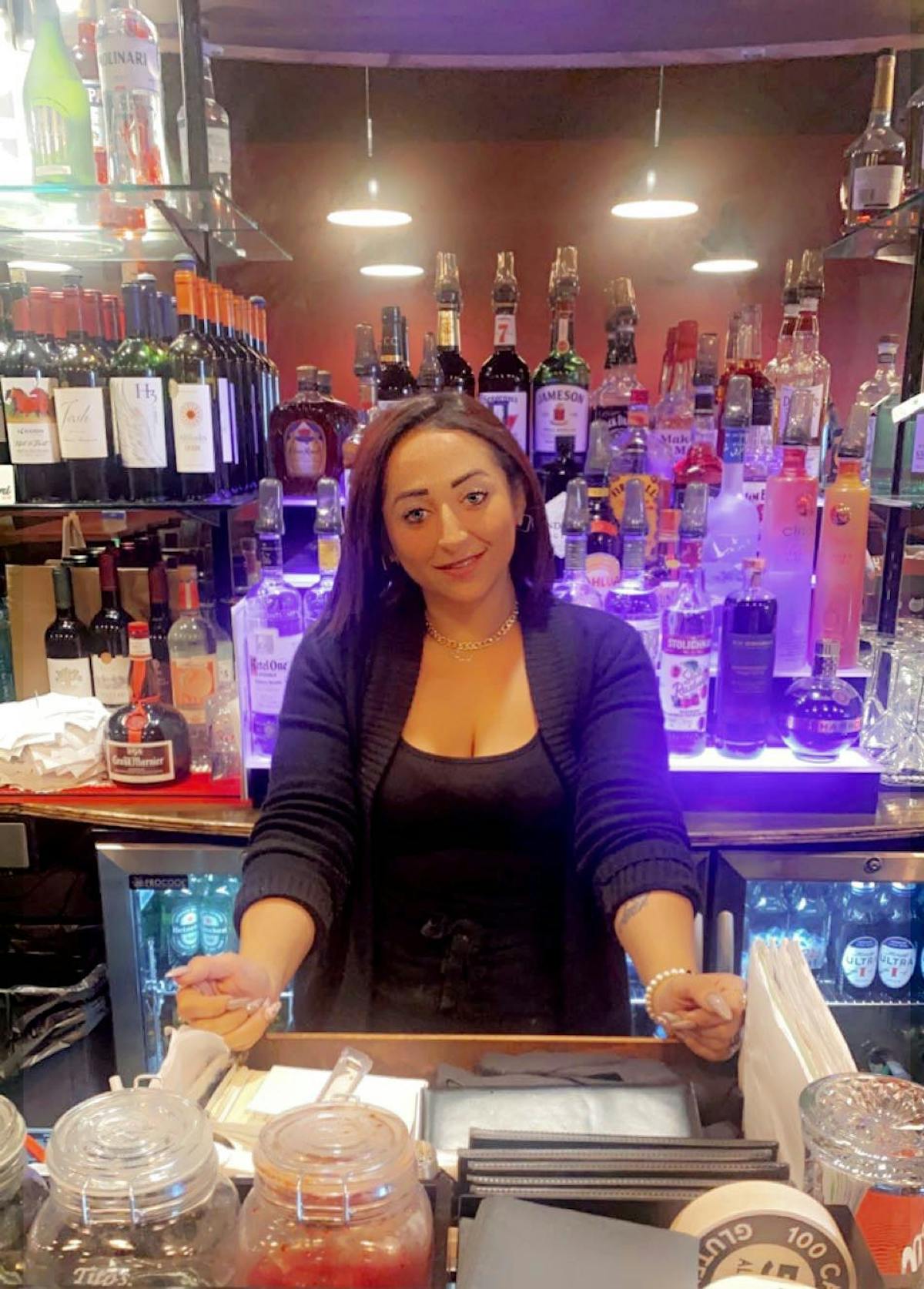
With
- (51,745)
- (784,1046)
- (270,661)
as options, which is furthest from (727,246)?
(784,1046)

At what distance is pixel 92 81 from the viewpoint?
6.95ft

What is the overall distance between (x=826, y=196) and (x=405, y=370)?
8.54ft

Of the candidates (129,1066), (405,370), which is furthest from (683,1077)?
(405,370)

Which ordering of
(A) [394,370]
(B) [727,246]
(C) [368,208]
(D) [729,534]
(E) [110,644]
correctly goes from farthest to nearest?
1. (B) [727,246]
2. (C) [368,208]
3. (A) [394,370]
4. (E) [110,644]
5. (D) [729,534]

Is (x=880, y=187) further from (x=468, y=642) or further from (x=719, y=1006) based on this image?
(x=719, y=1006)

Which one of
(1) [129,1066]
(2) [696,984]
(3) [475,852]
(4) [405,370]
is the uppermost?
(4) [405,370]

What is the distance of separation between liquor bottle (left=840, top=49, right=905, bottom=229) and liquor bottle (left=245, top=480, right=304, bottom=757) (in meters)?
1.35

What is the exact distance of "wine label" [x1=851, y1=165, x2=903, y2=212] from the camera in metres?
2.05

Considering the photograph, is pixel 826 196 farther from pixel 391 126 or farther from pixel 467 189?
pixel 391 126

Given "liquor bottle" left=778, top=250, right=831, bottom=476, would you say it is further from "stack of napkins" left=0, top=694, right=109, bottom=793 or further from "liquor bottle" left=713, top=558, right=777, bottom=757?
"stack of napkins" left=0, top=694, right=109, bottom=793

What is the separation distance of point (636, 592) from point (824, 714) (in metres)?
0.41

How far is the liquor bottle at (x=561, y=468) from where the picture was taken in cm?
213

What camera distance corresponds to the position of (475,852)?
56.4 inches

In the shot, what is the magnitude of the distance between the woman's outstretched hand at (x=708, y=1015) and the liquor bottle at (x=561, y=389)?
1411 millimetres
